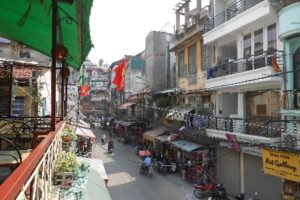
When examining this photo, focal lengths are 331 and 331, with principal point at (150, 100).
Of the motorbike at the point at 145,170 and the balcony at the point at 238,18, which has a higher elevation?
the balcony at the point at 238,18

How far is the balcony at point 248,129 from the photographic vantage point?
15.3m

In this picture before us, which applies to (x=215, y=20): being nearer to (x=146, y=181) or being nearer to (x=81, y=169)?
(x=146, y=181)

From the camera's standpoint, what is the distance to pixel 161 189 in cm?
2166

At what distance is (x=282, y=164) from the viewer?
14375mm

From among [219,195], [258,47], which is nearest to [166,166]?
[219,195]

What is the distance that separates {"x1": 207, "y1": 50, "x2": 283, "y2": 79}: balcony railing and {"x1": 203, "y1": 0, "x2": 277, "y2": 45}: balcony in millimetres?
1671

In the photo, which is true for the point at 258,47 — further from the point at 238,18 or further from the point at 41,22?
the point at 41,22

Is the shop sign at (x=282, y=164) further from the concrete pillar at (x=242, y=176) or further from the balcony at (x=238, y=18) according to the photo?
the balcony at (x=238, y=18)

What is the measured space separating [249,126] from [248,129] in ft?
0.56

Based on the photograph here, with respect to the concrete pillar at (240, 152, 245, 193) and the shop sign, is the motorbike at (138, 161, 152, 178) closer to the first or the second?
the concrete pillar at (240, 152, 245, 193)

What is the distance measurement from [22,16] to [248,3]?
1550 centimetres

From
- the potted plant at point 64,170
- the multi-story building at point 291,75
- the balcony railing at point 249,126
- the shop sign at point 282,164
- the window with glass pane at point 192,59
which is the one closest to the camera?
the potted plant at point 64,170

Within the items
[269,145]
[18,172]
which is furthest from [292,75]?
[18,172]

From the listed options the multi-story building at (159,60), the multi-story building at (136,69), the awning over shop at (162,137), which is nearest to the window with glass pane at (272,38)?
the awning over shop at (162,137)
